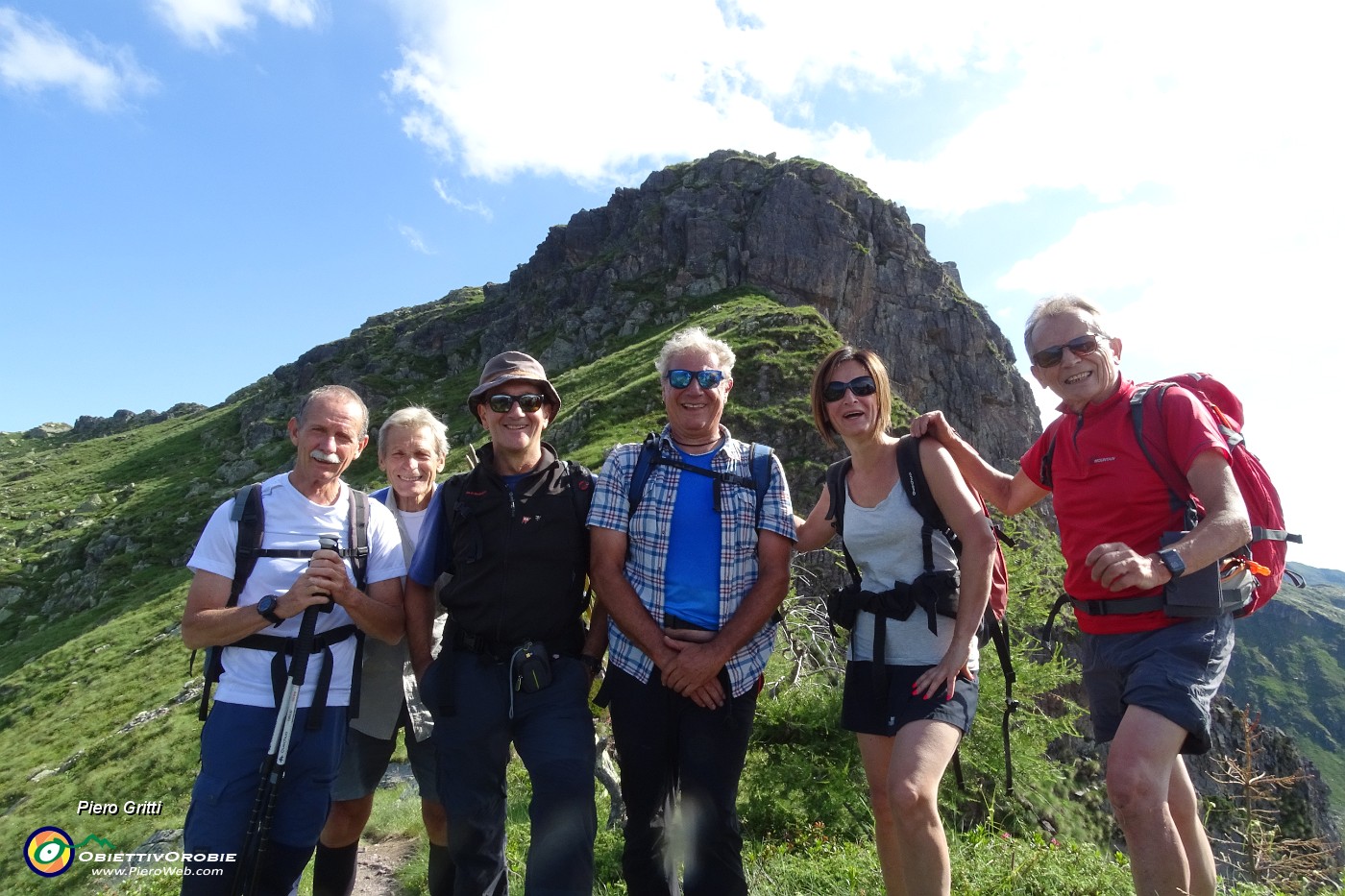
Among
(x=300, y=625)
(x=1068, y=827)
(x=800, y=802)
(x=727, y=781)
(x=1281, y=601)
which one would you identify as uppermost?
(x=300, y=625)

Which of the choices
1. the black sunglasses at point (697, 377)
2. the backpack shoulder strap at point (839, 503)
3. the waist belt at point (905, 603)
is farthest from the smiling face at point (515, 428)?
the waist belt at point (905, 603)

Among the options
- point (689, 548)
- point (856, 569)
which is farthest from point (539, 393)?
point (856, 569)

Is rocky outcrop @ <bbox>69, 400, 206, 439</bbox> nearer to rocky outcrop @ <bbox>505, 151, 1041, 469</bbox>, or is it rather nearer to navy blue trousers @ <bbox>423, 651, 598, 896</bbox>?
rocky outcrop @ <bbox>505, 151, 1041, 469</bbox>

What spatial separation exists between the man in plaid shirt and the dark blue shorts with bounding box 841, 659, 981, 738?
1.69ft

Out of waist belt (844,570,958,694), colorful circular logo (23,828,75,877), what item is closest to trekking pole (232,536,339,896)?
waist belt (844,570,958,694)

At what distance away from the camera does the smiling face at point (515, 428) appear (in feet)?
13.4

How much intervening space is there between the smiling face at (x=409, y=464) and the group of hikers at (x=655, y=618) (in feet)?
3.28

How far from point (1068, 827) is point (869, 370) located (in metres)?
6.79

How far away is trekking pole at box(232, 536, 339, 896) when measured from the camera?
3.42 meters

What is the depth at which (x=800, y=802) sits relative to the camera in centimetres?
652

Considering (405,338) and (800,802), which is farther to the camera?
(405,338)

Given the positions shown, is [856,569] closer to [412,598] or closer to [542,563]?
[542,563]

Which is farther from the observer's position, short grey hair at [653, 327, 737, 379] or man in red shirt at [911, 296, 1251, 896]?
short grey hair at [653, 327, 737, 379]

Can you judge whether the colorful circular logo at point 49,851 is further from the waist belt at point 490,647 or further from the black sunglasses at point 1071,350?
the black sunglasses at point 1071,350
